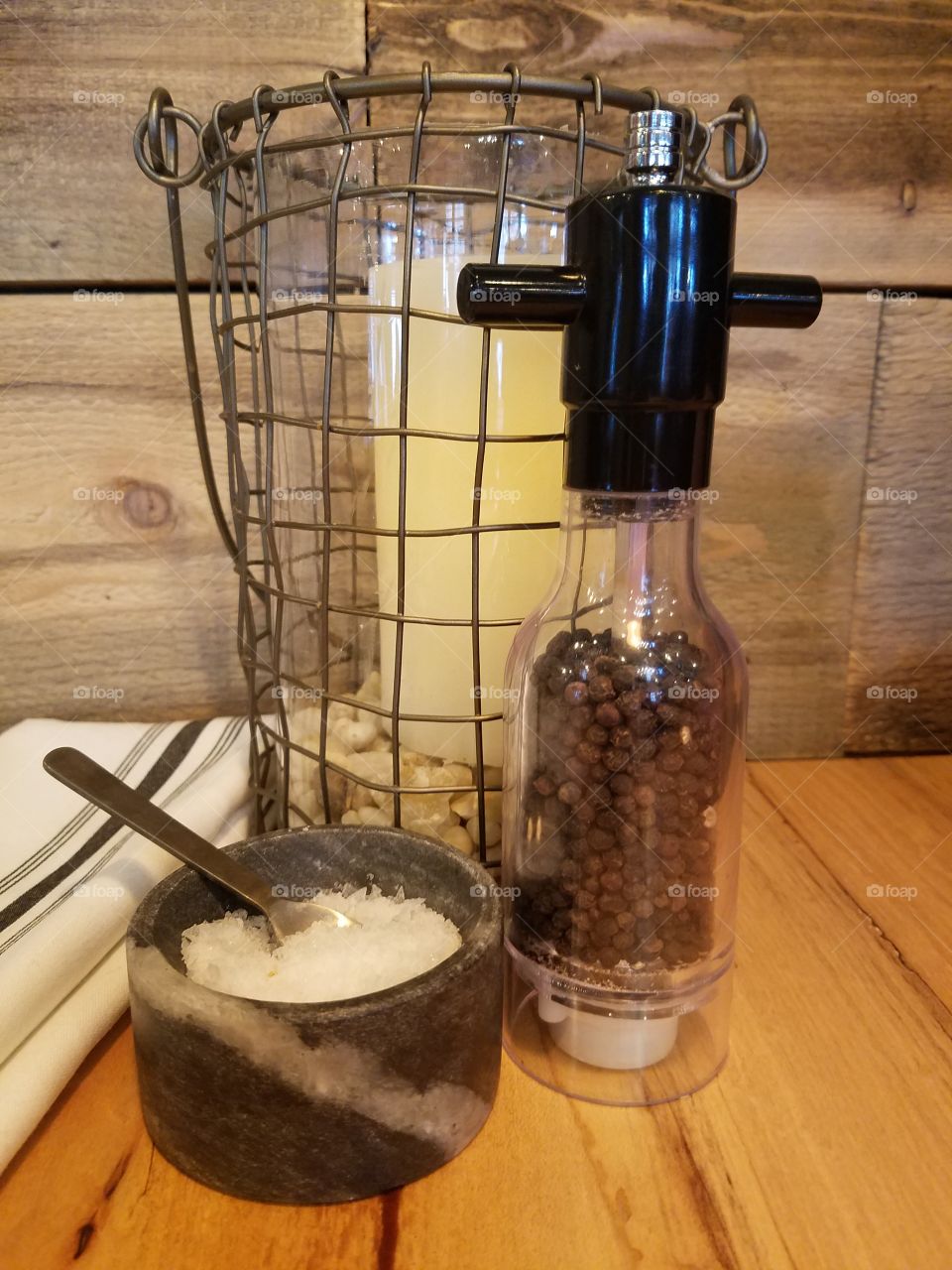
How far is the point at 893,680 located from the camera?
62cm

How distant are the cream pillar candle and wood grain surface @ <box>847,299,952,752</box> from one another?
0.30 metres

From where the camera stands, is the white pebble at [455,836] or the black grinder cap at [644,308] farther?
the white pebble at [455,836]

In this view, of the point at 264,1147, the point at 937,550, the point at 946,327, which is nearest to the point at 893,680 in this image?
the point at 937,550

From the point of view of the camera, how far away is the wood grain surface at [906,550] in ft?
1.85

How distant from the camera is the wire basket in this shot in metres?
0.35

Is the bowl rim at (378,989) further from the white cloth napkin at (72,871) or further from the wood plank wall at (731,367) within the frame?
the wood plank wall at (731,367)

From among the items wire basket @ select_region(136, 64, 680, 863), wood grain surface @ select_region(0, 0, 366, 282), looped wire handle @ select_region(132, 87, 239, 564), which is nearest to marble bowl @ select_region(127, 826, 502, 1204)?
wire basket @ select_region(136, 64, 680, 863)

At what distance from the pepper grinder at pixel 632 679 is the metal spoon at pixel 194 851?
0.08 m

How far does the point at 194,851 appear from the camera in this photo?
33 cm

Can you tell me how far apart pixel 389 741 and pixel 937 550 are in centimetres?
40

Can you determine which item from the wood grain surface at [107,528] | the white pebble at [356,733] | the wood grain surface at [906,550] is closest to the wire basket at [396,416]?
the white pebble at [356,733]

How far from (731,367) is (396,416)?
10.6 inches

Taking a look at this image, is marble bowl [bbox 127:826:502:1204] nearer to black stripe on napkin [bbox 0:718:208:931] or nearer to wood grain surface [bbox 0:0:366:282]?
black stripe on napkin [bbox 0:718:208:931]

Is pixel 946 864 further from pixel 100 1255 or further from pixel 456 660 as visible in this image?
pixel 100 1255
